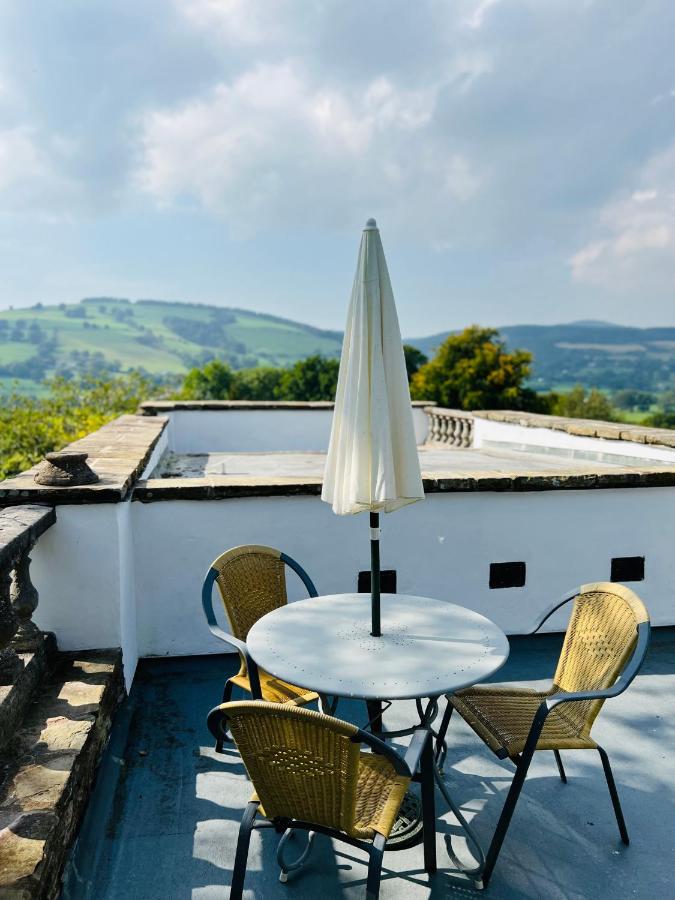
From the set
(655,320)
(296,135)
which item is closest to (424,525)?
(296,135)

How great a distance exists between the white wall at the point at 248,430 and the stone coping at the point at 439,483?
5894 mm

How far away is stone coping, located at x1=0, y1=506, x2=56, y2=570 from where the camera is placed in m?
2.40

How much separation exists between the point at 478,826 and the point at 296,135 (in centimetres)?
5378

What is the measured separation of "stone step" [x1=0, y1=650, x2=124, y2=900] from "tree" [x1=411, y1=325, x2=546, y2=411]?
2794cm

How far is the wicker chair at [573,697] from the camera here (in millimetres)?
2191

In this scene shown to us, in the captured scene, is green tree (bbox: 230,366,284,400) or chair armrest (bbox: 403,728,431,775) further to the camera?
green tree (bbox: 230,366,284,400)

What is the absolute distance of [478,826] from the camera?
2.46 meters

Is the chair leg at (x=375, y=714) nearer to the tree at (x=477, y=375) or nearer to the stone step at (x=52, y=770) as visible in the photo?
the stone step at (x=52, y=770)

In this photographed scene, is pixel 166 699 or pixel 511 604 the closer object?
pixel 166 699

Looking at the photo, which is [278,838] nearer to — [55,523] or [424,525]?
[55,523]

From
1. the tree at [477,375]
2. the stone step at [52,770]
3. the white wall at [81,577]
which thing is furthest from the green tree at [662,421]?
the stone step at [52,770]

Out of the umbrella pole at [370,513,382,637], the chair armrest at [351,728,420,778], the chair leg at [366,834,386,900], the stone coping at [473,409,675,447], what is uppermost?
the stone coping at [473,409,675,447]

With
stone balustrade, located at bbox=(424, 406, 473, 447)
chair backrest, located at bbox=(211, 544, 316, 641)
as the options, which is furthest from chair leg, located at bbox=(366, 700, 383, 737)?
stone balustrade, located at bbox=(424, 406, 473, 447)

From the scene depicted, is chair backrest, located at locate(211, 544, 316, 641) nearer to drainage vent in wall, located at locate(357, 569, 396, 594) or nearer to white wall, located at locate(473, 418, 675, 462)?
drainage vent in wall, located at locate(357, 569, 396, 594)
